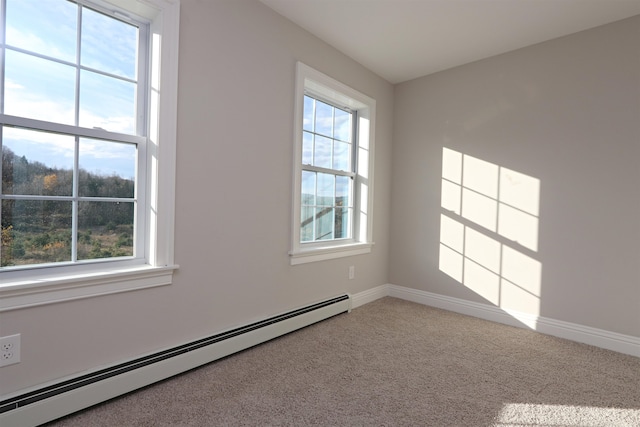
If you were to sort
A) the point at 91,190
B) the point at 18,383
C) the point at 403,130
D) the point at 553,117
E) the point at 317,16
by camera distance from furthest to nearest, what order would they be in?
the point at 403,130 < the point at 553,117 < the point at 317,16 < the point at 91,190 < the point at 18,383

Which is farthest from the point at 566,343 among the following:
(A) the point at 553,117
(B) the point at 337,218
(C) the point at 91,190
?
(C) the point at 91,190

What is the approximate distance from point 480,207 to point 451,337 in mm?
1303

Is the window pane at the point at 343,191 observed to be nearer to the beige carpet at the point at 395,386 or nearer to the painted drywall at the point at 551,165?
the painted drywall at the point at 551,165

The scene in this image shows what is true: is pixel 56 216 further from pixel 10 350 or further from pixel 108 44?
pixel 108 44

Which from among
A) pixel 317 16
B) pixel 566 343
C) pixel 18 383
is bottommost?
pixel 566 343

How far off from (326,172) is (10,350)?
2.50 metres

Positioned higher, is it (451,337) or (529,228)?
(529,228)

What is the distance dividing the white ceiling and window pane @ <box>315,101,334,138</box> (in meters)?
0.54

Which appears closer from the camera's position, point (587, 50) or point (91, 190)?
point (91, 190)

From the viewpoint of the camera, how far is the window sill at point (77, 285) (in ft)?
4.90

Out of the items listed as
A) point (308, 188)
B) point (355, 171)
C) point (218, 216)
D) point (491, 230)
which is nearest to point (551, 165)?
point (491, 230)

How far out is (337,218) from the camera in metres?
3.50

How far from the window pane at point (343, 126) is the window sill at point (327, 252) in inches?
45.1

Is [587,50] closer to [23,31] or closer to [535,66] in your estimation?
[535,66]
